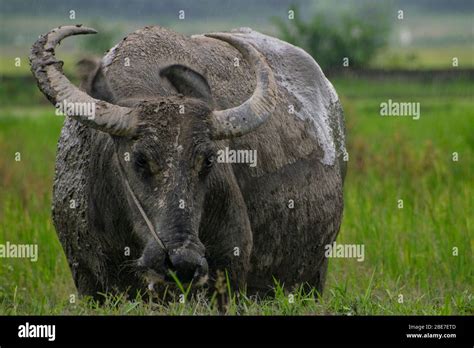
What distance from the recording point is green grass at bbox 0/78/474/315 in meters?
8.21

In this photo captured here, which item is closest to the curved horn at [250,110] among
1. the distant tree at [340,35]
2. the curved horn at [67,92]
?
the curved horn at [67,92]

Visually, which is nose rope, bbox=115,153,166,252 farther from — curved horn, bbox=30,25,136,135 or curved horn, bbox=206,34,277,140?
curved horn, bbox=206,34,277,140

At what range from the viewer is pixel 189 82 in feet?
26.7

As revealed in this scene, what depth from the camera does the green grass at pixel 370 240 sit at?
26.9 feet

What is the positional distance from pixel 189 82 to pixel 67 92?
0.85m

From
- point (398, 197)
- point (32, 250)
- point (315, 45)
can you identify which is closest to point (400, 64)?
point (315, 45)

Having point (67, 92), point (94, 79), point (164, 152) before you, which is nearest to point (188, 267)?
point (164, 152)

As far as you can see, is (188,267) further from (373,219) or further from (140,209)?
(373,219)

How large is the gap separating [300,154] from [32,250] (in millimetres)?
2762

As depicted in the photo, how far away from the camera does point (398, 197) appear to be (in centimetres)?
1272

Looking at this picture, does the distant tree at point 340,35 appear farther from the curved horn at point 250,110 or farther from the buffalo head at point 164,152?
the buffalo head at point 164,152

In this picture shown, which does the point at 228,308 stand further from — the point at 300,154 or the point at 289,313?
the point at 300,154

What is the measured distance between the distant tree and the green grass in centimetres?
1319

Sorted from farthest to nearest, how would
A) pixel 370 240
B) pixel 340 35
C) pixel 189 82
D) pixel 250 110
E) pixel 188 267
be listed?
pixel 340 35
pixel 370 240
pixel 189 82
pixel 250 110
pixel 188 267
